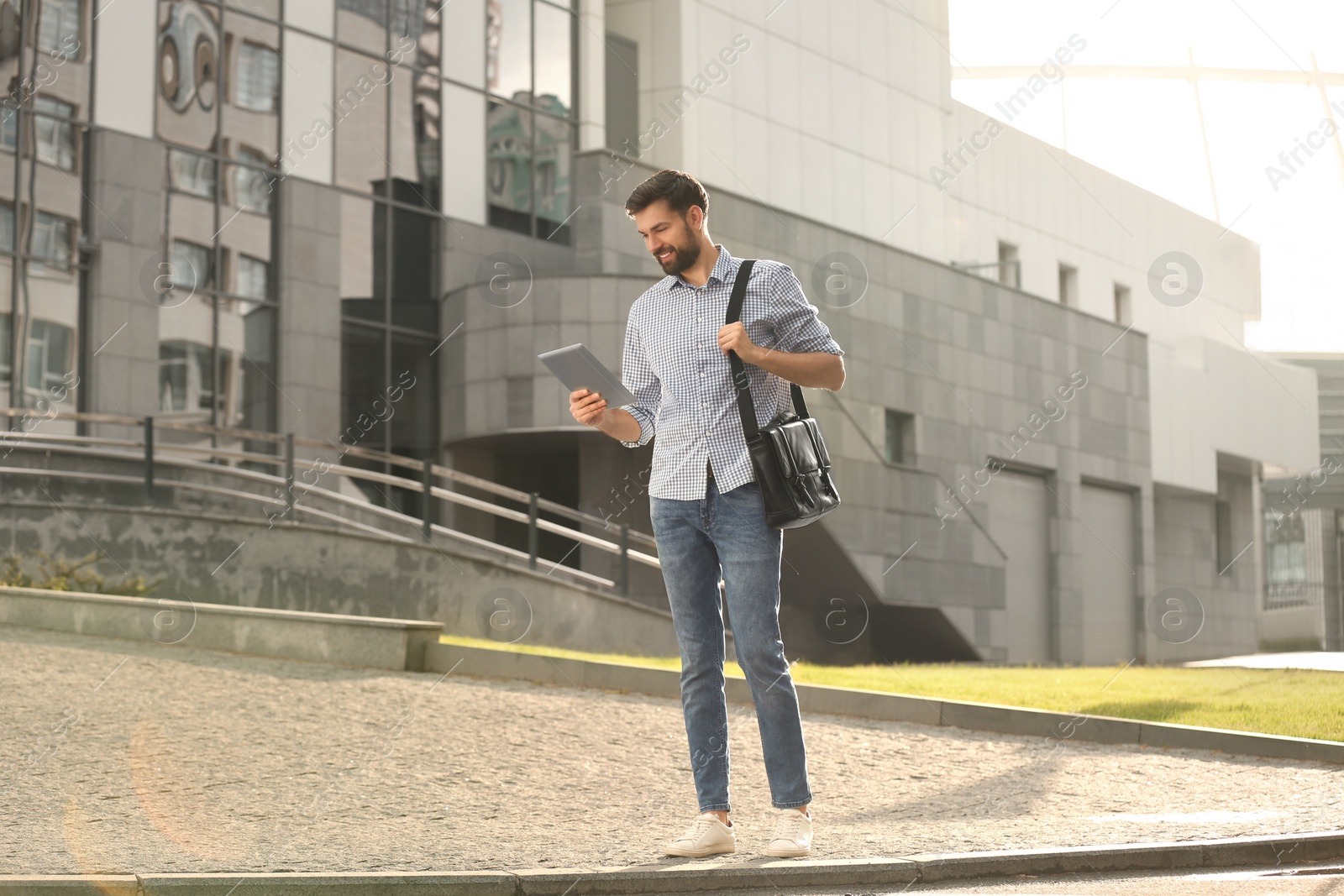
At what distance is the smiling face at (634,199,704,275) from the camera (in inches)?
175

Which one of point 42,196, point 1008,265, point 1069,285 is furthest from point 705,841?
point 1069,285

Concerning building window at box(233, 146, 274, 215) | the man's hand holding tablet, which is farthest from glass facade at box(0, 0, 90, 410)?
the man's hand holding tablet

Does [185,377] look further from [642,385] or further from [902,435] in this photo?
[642,385]

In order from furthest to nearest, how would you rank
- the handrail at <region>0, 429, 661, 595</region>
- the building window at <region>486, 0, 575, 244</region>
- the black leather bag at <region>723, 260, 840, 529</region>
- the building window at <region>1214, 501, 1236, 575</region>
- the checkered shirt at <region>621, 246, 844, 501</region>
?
the building window at <region>1214, 501, 1236, 575</region> → the building window at <region>486, 0, 575, 244</region> → the handrail at <region>0, 429, 661, 595</region> → the checkered shirt at <region>621, 246, 844, 501</region> → the black leather bag at <region>723, 260, 840, 529</region>

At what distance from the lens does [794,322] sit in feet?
14.8

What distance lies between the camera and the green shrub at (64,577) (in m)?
13.2

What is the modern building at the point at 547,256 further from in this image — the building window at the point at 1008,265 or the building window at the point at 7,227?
the building window at the point at 1008,265

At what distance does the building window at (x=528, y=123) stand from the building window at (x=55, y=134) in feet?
21.2

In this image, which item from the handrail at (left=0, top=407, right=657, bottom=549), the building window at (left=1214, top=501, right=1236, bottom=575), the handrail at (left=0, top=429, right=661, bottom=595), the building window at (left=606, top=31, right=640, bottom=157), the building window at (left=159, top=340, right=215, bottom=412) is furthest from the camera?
the building window at (left=1214, top=501, right=1236, bottom=575)

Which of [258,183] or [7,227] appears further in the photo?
[258,183]

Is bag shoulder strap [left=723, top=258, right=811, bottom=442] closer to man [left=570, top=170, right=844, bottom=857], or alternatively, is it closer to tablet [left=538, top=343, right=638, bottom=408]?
man [left=570, top=170, right=844, bottom=857]

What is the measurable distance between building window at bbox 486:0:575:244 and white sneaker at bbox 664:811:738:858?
1872 centimetres

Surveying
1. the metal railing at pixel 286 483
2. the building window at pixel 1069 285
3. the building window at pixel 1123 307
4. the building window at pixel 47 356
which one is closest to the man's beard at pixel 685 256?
the metal railing at pixel 286 483

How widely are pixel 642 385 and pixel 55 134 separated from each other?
15639mm
